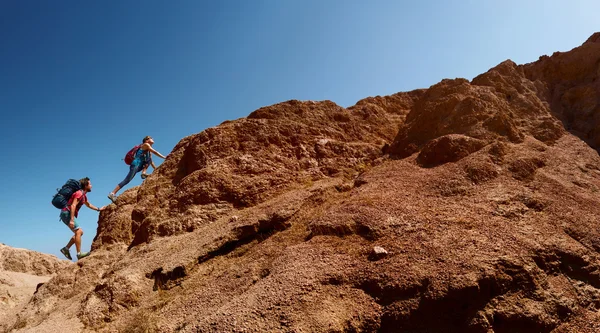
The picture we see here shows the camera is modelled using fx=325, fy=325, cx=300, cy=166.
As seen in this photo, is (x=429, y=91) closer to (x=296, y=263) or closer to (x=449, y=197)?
(x=449, y=197)

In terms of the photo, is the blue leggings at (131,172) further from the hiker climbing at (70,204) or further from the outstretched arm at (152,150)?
the hiker climbing at (70,204)

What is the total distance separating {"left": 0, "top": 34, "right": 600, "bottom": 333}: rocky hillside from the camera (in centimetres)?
574

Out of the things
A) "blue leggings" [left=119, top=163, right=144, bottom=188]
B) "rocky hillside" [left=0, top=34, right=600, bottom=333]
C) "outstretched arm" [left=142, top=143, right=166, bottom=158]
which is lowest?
"rocky hillside" [left=0, top=34, right=600, bottom=333]

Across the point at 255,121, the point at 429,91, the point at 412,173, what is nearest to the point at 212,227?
the point at 255,121

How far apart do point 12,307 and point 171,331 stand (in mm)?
9630

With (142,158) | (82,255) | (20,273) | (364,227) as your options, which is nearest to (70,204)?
(82,255)

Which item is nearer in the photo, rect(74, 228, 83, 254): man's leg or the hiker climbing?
rect(74, 228, 83, 254): man's leg

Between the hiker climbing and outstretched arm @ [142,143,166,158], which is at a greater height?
outstretched arm @ [142,143,166,158]

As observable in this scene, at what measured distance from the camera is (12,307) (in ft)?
38.2

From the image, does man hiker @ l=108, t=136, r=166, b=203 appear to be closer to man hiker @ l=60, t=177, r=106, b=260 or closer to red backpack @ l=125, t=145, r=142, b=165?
red backpack @ l=125, t=145, r=142, b=165

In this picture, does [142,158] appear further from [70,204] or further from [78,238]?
[78,238]

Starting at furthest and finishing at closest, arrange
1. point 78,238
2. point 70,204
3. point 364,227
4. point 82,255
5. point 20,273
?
point 20,273, point 70,204, point 78,238, point 82,255, point 364,227

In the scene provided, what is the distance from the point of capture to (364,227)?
24.6ft

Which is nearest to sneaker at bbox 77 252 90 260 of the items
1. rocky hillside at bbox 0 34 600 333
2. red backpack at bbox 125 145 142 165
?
rocky hillside at bbox 0 34 600 333
